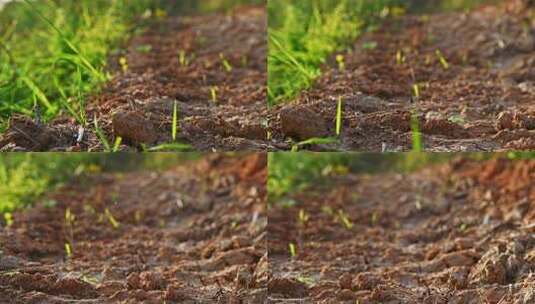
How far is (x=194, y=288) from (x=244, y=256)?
0.32 meters

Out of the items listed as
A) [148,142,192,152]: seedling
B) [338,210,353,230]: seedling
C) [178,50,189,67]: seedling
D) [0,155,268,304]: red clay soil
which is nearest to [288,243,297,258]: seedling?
[0,155,268,304]: red clay soil

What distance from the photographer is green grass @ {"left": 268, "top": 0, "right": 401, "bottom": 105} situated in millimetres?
4023

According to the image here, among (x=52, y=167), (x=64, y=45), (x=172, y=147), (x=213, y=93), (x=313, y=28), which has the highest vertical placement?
(x=313, y=28)

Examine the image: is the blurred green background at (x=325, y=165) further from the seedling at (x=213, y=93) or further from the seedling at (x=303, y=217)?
the seedling at (x=213, y=93)

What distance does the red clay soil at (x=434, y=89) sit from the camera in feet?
11.9

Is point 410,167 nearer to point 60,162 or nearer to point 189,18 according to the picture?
point 189,18

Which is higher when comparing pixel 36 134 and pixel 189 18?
pixel 189 18

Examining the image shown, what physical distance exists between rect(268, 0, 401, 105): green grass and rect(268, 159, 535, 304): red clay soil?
0.87 meters

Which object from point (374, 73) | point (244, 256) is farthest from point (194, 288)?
point (374, 73)

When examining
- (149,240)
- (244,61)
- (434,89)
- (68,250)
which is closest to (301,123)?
(244,61)

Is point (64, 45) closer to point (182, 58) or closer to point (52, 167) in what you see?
point (182, 58)

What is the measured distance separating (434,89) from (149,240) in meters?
1.68

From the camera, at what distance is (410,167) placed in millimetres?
5270

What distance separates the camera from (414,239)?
4.29 metres
